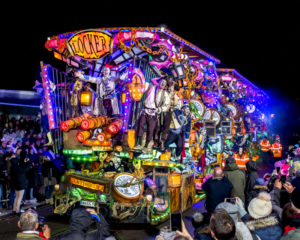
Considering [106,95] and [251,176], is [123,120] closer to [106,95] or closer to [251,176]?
[106,95]

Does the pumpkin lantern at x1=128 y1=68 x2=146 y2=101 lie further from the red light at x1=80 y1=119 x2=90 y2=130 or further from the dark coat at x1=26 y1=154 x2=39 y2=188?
the dark coat at x1=26 y1=154 x2=39 y2=188

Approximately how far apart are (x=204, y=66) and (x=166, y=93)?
3612 millimetres

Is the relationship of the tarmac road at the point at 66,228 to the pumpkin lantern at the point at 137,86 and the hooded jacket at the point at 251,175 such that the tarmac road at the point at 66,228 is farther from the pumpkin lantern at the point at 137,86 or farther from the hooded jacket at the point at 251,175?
the pumpkin lantern at the point at 137,86

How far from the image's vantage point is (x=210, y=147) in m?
14.0

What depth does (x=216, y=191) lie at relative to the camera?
577 centimetres

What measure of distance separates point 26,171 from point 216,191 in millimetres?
6976

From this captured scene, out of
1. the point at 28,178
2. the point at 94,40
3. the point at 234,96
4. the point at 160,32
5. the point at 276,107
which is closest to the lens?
the point at 160,32

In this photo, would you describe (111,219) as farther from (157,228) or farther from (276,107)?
(276,107)

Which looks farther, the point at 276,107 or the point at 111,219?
the point at 276,107

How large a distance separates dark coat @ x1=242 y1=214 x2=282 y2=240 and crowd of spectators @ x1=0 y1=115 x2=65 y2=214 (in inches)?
303

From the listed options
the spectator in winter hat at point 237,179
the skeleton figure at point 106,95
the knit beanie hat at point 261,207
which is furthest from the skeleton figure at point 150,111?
the knit beanie hat at point 261,207

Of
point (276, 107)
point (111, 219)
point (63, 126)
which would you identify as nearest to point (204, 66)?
point (63, 126)

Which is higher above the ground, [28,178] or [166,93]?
[166,93]

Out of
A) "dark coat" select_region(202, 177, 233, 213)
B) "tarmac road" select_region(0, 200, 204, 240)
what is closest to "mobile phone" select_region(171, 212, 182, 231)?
"dark coat" select_region(202, 177, 233, 213)
